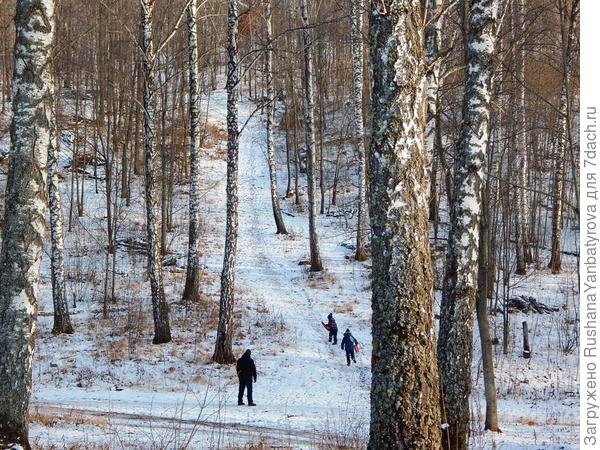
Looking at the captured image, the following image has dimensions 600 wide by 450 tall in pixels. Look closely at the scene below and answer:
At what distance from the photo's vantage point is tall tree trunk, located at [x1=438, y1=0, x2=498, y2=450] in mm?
7711

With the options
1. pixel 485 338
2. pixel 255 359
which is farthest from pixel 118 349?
pixel 485 338

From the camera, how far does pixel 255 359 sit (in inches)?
631

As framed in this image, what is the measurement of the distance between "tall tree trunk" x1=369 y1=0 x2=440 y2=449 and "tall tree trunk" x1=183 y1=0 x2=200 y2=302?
13159 mm

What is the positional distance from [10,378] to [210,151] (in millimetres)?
38670

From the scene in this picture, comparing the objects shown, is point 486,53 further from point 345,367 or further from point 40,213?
point 345,367

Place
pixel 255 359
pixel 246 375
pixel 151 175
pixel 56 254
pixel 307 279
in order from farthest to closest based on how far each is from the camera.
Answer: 1. pixel 307 279
2. pixel 56 254
3. pixel 255 359
4. pixel 151 175
5. pixel 246 375

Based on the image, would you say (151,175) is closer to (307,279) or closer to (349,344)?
(349,344)

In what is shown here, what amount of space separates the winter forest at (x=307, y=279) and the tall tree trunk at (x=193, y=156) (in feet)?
0.26

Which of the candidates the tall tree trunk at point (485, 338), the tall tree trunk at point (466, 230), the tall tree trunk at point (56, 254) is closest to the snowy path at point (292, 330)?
the tall tree trunk at point (485, 338)

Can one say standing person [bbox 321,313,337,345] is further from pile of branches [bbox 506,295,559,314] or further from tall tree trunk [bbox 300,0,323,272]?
pile of branches [bbox 506,295,559,314]

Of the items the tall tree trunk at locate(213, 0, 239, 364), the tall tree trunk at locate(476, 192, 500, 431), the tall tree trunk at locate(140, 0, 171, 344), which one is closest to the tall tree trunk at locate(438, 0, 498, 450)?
the tall tree trunk at locate(476, 192, 500, 431)

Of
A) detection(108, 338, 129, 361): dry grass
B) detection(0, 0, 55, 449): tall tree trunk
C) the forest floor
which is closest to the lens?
detection(0, 0, 55, 449): tall tree trunk

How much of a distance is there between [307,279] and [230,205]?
Result: 9.40 m

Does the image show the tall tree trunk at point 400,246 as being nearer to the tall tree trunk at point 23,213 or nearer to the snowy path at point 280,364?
the snowy path at point 280,364
